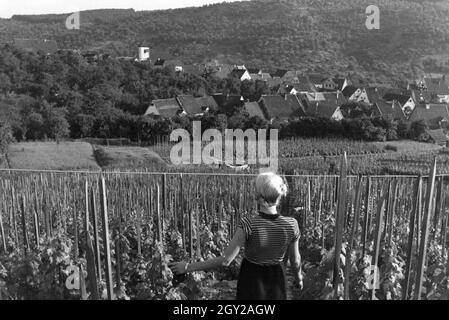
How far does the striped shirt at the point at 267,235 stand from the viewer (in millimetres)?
2701

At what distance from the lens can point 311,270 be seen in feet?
15.0

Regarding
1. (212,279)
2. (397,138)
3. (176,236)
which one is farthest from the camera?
(397,138)

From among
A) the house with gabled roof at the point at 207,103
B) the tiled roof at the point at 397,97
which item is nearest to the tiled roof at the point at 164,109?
the house with gabled roof at the point at 207,103

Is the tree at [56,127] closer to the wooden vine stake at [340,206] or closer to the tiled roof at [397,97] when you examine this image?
the tiled roof at [397,97]

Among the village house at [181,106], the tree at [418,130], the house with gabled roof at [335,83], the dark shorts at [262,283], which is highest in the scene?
the dark shorts at [262,283]

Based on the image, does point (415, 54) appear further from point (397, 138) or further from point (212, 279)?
point (212, 279)

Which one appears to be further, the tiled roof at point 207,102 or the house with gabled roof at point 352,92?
the house with gabled roof at point 352,92

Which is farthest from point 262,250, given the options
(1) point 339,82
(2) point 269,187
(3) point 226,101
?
(1) point 339,82

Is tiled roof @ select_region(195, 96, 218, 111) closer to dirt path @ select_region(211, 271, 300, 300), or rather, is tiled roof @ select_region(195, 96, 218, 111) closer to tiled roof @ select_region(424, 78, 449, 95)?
tiled roof @ select_region(424, 78, 449, 95)

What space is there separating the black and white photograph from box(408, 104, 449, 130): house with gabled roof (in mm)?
113

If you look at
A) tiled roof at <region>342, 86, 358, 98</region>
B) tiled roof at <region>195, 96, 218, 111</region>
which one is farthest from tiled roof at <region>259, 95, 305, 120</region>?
tiled roof at <region>342, 86, 358, 98</region>

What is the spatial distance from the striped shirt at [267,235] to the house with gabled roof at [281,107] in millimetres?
20588

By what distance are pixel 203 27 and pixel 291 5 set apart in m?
10.3
